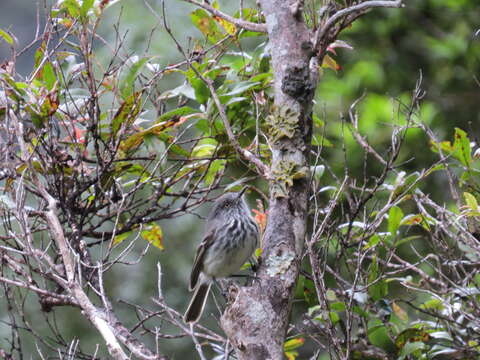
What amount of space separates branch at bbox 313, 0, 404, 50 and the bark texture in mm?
65

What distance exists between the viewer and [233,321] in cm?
307

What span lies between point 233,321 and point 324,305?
0.54m

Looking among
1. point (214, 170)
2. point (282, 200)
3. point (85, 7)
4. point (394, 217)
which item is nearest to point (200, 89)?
point (214, 170)

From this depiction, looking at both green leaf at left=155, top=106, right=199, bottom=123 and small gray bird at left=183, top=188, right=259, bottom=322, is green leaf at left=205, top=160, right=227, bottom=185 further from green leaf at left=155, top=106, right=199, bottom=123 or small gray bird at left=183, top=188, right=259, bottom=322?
green leaf at left=155, top=106, right=199, bottom=123

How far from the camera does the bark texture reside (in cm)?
304

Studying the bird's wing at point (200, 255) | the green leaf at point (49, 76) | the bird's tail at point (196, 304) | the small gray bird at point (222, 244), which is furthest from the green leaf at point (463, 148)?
the green leaf at point (49, 76)

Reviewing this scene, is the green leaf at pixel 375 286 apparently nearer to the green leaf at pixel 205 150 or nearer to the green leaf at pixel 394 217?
the green leaf at pixel 394 217

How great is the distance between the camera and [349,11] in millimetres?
3170

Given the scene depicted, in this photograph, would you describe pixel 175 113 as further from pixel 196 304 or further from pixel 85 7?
pixel 196 304

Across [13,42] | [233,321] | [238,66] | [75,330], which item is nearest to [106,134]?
[13,42]

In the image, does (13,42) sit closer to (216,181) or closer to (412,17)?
(216,181)

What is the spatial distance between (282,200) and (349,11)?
3.06 ft

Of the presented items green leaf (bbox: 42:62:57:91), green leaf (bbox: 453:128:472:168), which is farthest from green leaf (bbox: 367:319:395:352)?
green leaf (bbox: 42:62:57:91)

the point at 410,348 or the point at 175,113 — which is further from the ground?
the point at 175,113
